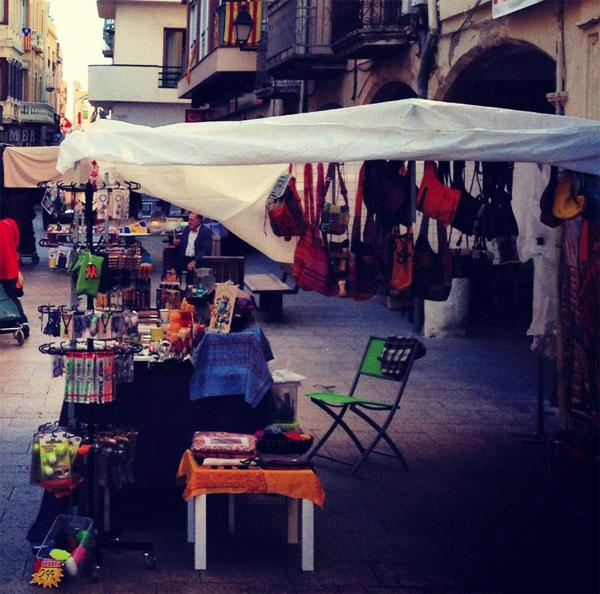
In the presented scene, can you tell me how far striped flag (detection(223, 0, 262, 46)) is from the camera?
25.4 metres

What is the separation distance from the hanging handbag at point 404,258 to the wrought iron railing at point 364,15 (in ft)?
29.0

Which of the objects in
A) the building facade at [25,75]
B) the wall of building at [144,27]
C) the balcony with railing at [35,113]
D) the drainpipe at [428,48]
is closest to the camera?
the drainpipe at [428,48]

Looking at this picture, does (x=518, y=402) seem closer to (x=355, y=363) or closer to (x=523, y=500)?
(x=355, y=363)

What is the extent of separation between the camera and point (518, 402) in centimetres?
1151

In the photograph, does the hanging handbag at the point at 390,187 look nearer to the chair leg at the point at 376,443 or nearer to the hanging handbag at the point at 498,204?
the hanging handbag at the point at 498,204

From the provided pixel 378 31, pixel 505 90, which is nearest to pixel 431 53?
pixel 378 31

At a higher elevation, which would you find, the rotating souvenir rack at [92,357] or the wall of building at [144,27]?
the wall of building at [144,27]

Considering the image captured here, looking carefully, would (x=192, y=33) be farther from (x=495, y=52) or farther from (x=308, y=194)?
(x=308, y=194)

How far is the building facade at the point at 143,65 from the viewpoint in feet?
140

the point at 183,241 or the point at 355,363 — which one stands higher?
the point at 183,241

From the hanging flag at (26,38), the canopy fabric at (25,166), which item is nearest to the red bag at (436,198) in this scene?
the canopy fabric at (25,166)

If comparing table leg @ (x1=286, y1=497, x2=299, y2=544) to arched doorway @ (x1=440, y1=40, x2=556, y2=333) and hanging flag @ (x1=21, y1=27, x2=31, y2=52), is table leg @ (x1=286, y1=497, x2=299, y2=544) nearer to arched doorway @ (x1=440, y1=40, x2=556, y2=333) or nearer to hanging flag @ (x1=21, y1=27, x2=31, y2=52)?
arched doorway @ (x1=440, y1=40, x2=556, y2=333)

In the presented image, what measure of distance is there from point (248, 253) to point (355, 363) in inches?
599

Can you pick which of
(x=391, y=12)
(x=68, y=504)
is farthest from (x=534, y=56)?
(x=68, y=504)
